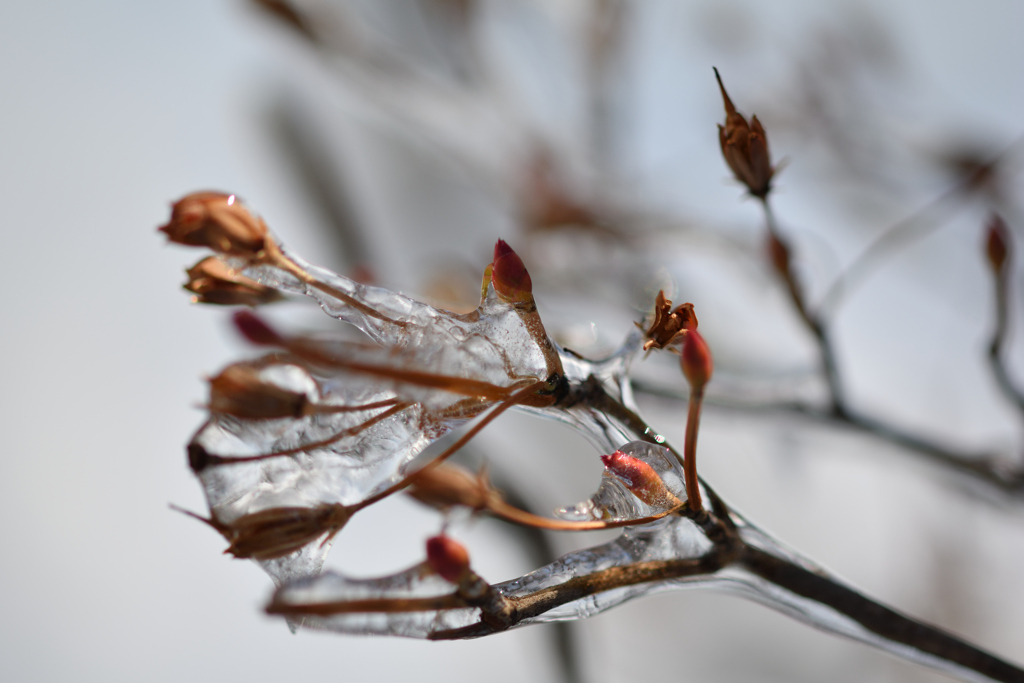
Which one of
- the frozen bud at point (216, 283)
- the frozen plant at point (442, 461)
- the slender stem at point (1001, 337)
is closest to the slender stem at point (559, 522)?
the frozen plant at point (442, 461)

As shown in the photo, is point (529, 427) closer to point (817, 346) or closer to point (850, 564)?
point (850, 564)

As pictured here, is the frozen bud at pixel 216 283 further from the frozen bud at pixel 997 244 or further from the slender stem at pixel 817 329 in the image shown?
the frozen bud at pixel 997 244

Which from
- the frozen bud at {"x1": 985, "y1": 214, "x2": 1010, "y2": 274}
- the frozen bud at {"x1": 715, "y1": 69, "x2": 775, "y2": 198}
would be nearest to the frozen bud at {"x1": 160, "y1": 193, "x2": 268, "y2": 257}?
the frozen bud at {"x1": 715, "y1": 69, "x2": 775, "y2": 198}

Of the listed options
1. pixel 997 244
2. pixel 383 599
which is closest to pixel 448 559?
pixel 383 599

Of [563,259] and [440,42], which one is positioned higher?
[440,42]

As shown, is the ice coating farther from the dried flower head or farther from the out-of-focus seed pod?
the out-of-focus seed pod

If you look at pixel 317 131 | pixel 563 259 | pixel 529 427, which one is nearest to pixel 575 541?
pixel 563 259
